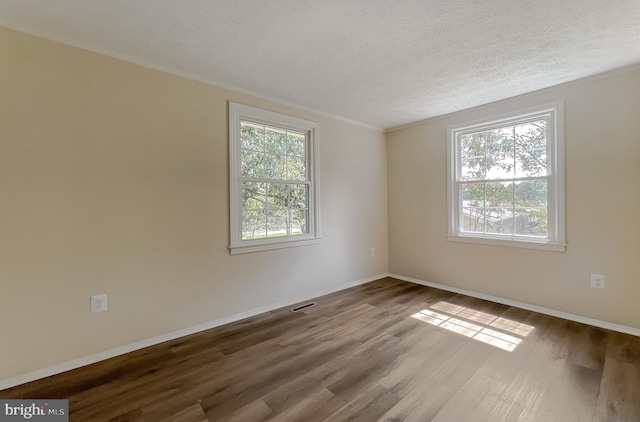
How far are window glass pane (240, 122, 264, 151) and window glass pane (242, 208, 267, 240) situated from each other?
2.27 feet

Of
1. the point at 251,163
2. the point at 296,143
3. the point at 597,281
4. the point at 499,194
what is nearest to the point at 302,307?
the point at 251,163

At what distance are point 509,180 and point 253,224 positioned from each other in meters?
2.99

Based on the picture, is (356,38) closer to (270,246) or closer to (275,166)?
(275,166)

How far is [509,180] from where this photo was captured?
10.5 ft

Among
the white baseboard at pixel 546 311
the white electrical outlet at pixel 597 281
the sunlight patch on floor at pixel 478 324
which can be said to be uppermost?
the white electrical outlet at pixel 597 281

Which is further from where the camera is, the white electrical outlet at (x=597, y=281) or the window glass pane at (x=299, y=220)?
the window glass pane at (x=299, y=220)

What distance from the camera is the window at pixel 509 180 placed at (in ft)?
9.46

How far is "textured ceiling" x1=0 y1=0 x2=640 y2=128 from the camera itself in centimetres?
169

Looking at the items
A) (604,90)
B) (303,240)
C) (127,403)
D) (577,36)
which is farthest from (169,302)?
(604,90)

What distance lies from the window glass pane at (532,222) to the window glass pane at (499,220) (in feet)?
0.27

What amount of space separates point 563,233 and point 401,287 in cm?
191

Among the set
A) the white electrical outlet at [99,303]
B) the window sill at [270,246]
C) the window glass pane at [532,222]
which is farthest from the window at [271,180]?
the window glass pane at [532,222]

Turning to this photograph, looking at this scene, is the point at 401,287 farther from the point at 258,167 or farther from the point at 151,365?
the point at 151,365

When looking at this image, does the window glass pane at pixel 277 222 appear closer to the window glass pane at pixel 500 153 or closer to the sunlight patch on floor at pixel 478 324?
the sunlight patch on floor at pixel 478 324
